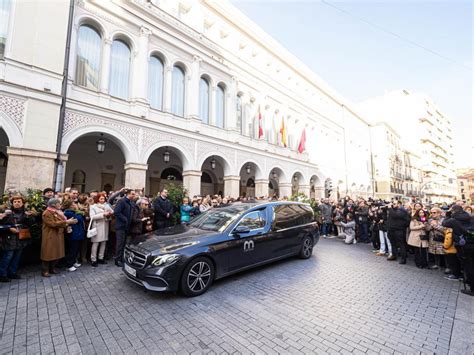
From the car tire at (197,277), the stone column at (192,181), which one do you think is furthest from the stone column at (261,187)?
the car tire at (197,277)

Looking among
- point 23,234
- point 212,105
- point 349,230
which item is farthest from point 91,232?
point 212,105

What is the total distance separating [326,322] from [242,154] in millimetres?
13650

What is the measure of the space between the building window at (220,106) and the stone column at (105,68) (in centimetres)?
709

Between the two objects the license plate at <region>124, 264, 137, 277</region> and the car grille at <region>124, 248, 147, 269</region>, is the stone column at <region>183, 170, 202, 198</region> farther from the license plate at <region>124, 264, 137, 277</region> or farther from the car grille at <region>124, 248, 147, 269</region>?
the license plate at <region>124, 264, 137, 277</region>

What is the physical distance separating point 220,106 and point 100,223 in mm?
12402

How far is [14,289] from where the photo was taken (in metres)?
4.45

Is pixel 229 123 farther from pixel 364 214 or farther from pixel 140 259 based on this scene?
pixel 140 259

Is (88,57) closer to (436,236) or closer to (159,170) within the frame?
(159,170)

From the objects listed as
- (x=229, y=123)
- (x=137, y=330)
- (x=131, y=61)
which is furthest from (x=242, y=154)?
(x=137, y=330)

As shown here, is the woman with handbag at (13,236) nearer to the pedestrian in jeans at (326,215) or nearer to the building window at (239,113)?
the pedestrian in jeans at (326,215)

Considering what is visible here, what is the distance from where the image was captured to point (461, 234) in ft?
16.8

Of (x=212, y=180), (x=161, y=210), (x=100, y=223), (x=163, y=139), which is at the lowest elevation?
(x=100, y=223)

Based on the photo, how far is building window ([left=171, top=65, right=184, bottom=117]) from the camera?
45.4ft

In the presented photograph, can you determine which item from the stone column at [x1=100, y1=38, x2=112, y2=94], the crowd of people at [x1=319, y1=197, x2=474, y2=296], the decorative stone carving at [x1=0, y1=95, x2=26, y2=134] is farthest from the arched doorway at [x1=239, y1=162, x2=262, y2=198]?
the decorative stone carving at [x1=0, y1=95, x2=26, y2=134]
